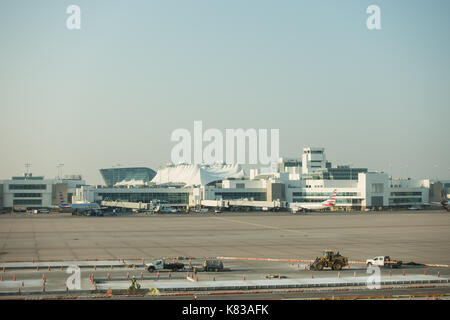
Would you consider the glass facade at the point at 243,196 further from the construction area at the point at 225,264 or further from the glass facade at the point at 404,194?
the construction area at the point at 225,264

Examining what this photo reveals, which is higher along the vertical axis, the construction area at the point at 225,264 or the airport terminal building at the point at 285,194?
the airport terminal building at the point at 285,194

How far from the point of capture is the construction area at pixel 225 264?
3419cm

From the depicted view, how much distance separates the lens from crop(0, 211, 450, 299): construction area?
3419cm

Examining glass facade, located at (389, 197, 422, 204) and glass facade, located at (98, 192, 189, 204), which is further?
glass facade, located at (98, 192, 189, 204)

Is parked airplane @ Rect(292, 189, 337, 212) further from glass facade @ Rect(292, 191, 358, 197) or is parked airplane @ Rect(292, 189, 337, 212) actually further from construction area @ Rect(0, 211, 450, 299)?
construction area @ Rect(0, 211, 450, 299)

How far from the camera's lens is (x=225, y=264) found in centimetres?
4922

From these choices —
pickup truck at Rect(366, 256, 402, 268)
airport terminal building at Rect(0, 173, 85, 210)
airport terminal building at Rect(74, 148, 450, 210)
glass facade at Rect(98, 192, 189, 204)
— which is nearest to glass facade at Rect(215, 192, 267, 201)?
airport terminal building at Rect(74, 148, 450, 210)

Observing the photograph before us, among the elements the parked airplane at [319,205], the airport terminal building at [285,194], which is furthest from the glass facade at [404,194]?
the parked airplane at [319,205]

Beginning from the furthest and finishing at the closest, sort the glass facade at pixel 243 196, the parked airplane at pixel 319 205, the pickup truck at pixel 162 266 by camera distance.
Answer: the glass facade at pixel 243 196 < the parked airplane at pixel 319 205 < the pickup truck at pixel 162 266
